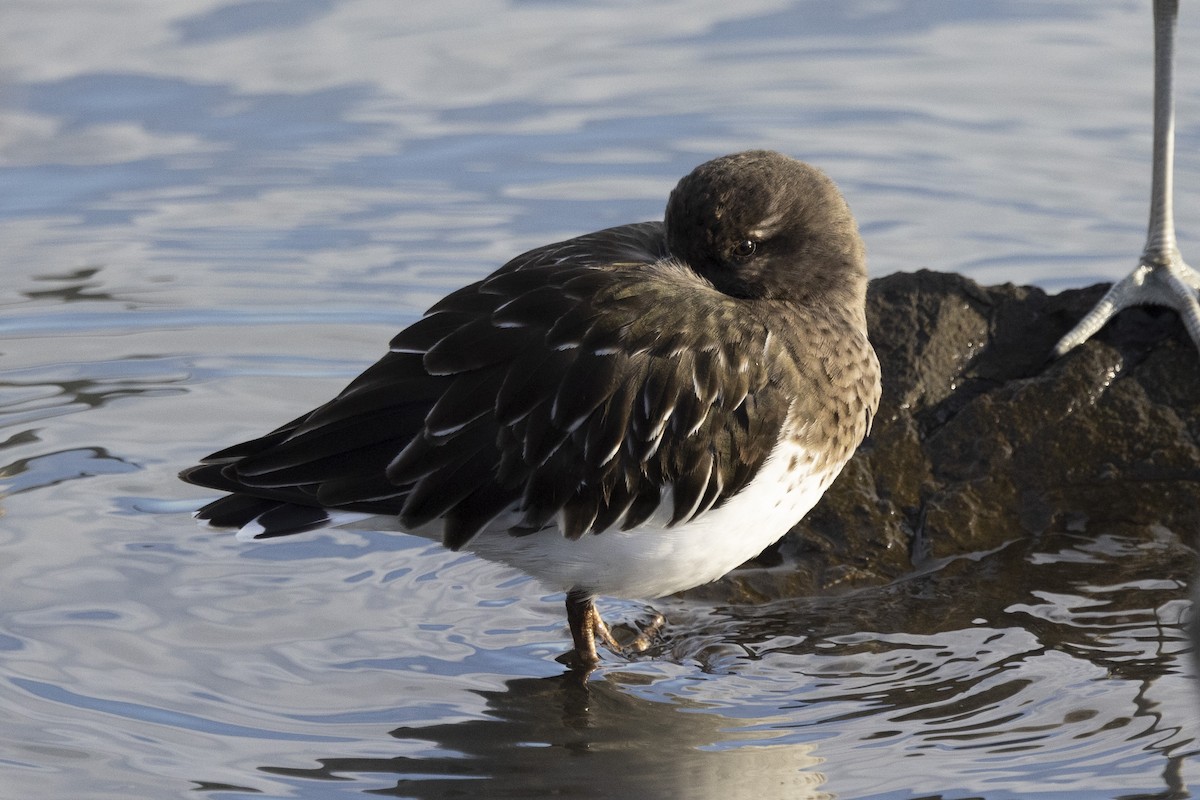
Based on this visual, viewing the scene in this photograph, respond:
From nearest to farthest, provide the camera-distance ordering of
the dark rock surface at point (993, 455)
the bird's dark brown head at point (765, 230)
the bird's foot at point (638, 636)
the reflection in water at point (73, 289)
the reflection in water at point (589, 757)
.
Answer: the reflection in water at point (589, 757)
the bird's dark brown head at point (765, 230)
the bird's foot at point (638, 636)
the dark rock surface at point (993, 455)
the reflection in water at point (73, 289)

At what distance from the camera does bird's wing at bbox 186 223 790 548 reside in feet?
16.7

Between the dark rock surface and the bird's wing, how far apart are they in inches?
41.5

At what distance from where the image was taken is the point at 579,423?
5.11 m

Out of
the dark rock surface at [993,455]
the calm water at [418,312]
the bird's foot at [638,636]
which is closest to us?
the calm water at [418,312]

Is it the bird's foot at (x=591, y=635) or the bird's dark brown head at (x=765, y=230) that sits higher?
the bird's dark brown head at (x=765, y=230)

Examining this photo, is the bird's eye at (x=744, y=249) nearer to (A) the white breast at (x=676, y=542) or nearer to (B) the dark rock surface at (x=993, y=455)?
(A) the white breast at (x=676, y=542)

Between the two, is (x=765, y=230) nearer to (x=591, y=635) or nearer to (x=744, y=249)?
(x=744, y=249)

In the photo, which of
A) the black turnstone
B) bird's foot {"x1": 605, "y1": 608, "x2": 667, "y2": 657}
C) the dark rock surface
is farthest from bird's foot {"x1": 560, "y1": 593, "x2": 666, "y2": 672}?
the dark rock surface

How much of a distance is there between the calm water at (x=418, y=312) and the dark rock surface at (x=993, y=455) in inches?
5.8

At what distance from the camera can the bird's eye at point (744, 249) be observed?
5363 mm

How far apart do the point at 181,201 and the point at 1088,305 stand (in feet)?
17.7

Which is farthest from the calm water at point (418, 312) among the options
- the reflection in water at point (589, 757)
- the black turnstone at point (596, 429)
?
the black turnstone at point (596, 429)

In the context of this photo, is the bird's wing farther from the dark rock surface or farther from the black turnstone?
the dark rock surface

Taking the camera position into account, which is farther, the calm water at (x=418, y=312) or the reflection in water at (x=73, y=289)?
the reflection in water at (x=73, y=289)
